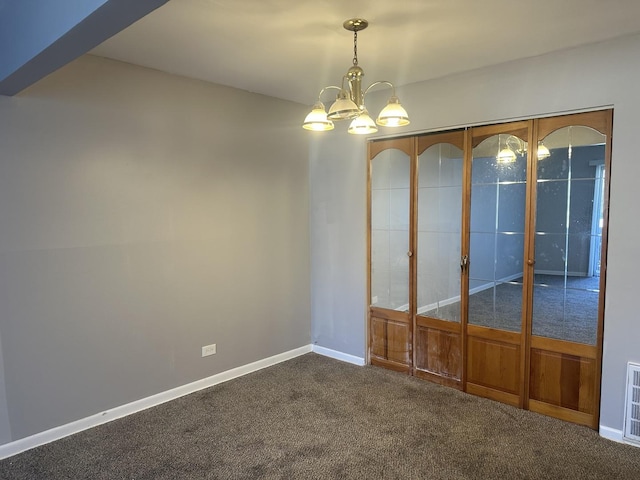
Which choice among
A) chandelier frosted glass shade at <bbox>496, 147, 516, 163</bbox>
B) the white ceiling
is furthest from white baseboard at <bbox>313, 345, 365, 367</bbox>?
the white ceiling

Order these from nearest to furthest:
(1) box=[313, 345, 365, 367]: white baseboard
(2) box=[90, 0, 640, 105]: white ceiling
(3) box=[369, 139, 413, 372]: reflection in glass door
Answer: (2) box=[90, 0, 640, 105]: white ceiling → (3) box=[369, 139, 413, 372]: reflection in glass door → (1) box=[313, 345, 365, 367]: white baseboard

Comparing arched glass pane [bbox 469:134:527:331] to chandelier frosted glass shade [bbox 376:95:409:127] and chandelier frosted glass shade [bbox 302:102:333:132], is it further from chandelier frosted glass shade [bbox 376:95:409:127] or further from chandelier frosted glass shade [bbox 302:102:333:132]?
chandelier frosted glass shade [bbox 302:102:333:132]

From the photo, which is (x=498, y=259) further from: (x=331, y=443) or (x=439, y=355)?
(x=331, y=443)

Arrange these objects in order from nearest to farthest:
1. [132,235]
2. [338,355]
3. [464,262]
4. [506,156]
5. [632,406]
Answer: [632,406], [132,235], [506,156], [464,262], [338,355]

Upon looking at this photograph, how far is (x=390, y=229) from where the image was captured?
4043 mm

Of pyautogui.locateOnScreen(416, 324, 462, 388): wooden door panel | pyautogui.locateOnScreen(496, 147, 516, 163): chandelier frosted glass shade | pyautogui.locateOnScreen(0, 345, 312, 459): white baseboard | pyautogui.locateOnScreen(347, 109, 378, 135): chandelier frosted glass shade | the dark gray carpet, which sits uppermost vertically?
pyautogui.locateOnScreen(347, 109, 378, 135): chandelier frosted glass shade

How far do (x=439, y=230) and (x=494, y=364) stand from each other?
1211mm

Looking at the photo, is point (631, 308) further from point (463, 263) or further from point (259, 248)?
point (259, 248)

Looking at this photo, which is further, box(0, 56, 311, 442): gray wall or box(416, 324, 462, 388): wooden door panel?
box(416, 324, 462, 388): wooden door panel

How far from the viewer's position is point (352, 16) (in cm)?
238

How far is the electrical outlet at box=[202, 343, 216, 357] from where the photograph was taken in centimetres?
368

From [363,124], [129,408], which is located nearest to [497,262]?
[363,124]

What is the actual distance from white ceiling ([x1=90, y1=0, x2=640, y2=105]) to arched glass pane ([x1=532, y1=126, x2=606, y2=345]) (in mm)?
728

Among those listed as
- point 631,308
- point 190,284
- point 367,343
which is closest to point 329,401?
point 367,343
